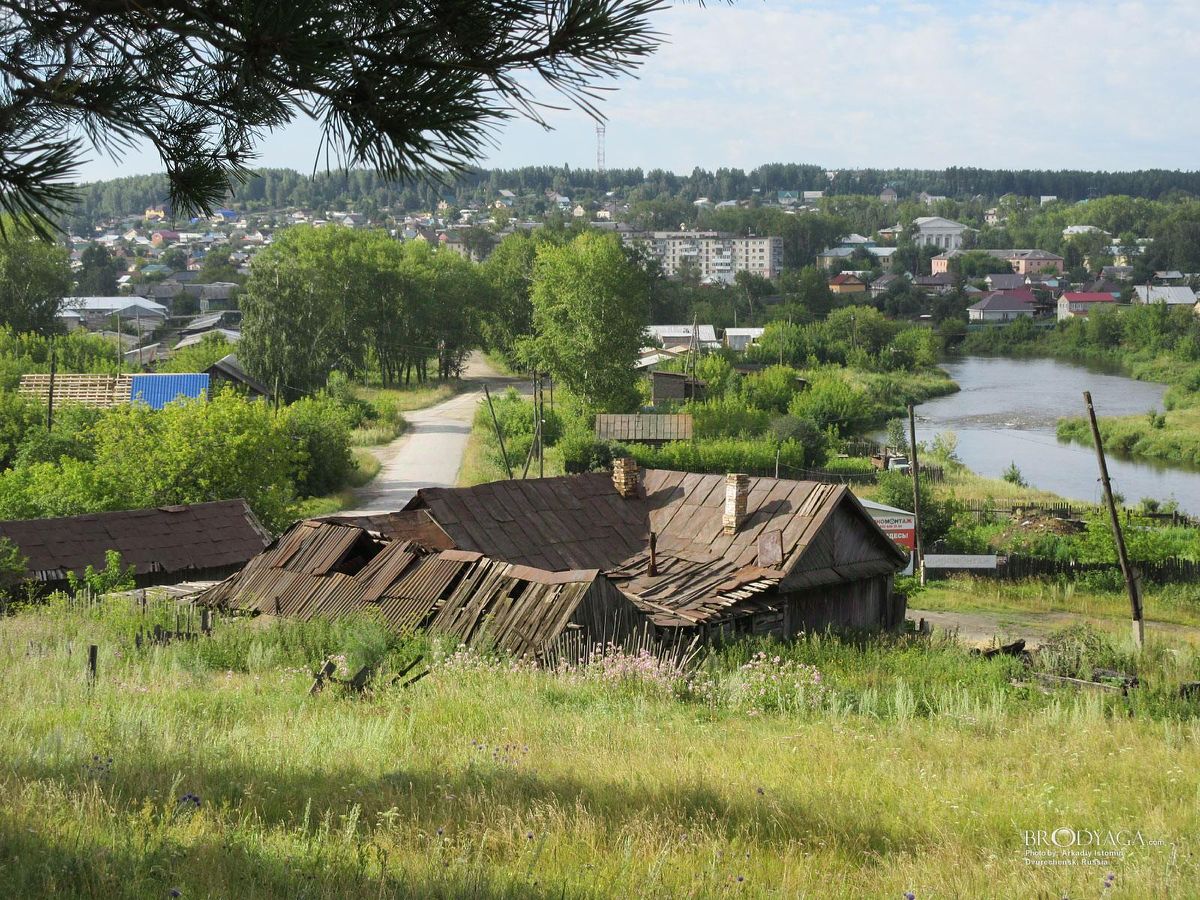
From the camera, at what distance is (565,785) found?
211 inches

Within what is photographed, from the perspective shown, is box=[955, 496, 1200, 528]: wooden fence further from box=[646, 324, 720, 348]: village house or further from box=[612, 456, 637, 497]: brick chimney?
box=[646, 324, 720, 348]: village house

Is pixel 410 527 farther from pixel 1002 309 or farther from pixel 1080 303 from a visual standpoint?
pixel 1080 303

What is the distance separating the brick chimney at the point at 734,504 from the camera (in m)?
16.7

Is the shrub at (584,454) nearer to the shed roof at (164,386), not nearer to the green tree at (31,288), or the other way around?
the shed roof at (164,386)

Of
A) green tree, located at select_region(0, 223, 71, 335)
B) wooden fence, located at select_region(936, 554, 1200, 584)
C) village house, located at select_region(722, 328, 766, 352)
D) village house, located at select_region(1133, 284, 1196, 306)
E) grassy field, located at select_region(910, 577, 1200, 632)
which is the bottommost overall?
grassy field, located at select_region(910, 577, 1200, 632)

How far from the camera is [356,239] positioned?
62.0 metres

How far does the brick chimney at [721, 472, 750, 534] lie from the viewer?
1669 centimetres

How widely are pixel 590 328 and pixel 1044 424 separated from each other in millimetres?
21929

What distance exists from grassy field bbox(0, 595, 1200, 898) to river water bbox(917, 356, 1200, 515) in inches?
1302

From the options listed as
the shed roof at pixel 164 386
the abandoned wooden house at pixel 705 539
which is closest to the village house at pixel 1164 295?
the shed roof at pixel 164 386

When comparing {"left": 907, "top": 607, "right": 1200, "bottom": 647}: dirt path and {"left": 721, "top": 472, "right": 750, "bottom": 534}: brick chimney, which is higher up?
{"left": 721, "top": 472, "right": 750, "bottom": 534}: brick chimney

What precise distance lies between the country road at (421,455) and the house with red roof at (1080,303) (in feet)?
234

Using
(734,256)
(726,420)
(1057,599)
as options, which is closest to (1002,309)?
(734,256)

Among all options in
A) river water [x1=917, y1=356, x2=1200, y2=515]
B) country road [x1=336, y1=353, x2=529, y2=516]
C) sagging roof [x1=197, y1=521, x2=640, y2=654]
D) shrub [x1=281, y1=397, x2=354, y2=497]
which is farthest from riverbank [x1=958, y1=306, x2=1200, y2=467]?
sagging roof [x1=197, y1=521, x2=640, y2=654]
